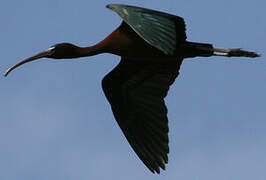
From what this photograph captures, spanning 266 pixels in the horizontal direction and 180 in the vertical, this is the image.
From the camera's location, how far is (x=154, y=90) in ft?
49.6

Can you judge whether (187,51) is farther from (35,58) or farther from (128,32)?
(35,58)

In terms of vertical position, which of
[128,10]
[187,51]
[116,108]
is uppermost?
[128,10]

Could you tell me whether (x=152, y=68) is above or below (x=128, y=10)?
below

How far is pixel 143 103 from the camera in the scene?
1522cm

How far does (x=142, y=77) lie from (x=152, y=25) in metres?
3.45

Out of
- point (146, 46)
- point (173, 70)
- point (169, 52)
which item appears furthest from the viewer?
point (173, 70)

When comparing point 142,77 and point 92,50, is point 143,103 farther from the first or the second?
point 92,50

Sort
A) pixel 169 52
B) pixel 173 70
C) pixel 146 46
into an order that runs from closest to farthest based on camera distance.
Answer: pixel 169 52 < pixel 146 46 < pixel 173 70

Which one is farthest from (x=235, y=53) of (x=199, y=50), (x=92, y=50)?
(x=92, y=50)

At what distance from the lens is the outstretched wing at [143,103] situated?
14727mm

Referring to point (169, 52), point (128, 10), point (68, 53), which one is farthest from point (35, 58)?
point (169, 52)

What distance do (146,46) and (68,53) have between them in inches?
56.7

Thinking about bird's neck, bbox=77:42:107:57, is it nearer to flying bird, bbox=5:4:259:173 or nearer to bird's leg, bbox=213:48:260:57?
flying bird, bbox=5:4:259:173

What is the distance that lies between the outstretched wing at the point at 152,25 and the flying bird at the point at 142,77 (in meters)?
0.35
